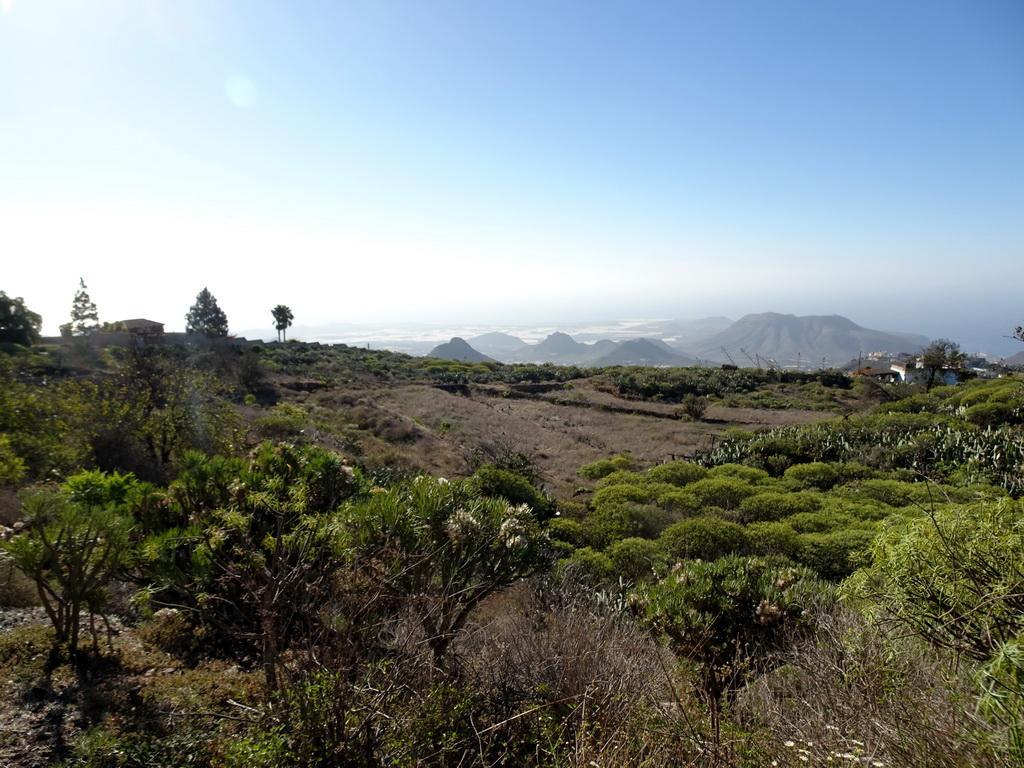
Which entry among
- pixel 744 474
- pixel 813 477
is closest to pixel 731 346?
pixel 813 477

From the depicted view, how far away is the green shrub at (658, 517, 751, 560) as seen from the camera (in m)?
7.38

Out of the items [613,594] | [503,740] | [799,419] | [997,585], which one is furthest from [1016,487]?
[799,419]

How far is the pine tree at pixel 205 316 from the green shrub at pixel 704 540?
5277cm

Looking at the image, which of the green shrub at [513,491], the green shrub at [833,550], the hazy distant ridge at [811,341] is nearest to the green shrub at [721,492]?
the green shrub at [833,550]

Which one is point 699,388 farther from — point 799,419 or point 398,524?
point 398,524

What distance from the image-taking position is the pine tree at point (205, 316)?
50.2 m

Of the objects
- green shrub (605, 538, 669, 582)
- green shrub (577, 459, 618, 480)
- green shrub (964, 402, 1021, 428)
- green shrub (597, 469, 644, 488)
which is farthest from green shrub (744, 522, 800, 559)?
green shrub (964, 402, 1021, 428)

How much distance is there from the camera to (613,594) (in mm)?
6059

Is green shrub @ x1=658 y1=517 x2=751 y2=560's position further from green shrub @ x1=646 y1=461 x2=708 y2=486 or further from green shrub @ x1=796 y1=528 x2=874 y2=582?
green shrub @ x1=646 y1=461 x2=708 y2=486

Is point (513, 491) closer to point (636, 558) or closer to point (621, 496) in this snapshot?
A: point (621, 496)

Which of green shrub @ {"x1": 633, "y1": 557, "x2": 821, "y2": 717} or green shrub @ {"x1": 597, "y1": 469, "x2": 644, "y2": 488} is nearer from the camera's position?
green shrub @ {"x1": 633, "y1": 557, "x2": 821, "y2": 717}

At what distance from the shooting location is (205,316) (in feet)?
167

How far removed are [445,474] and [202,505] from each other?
965 centimetres

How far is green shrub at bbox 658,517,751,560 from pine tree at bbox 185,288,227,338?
52.8 metres
